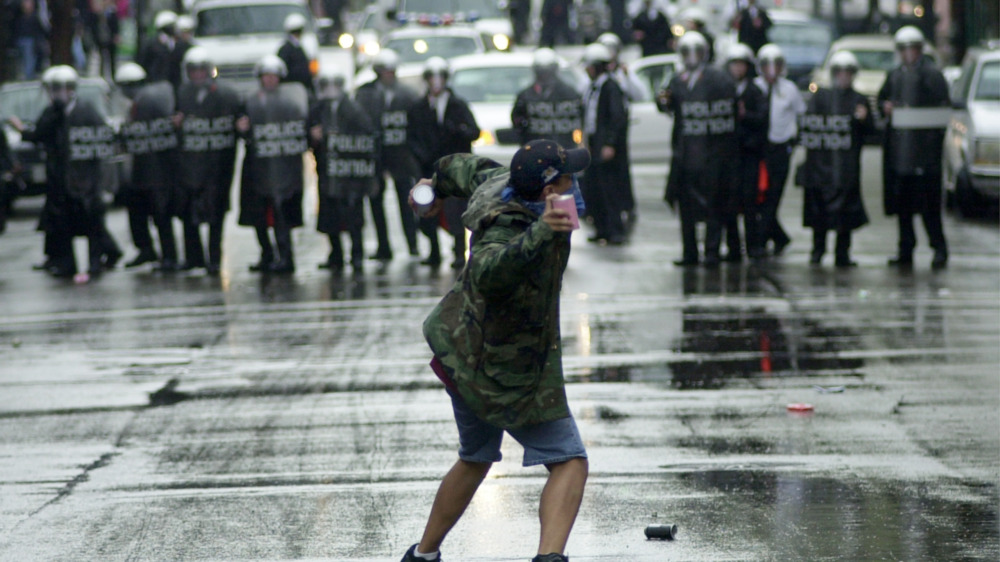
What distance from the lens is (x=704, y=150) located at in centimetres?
1451

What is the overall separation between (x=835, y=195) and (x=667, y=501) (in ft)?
26.5

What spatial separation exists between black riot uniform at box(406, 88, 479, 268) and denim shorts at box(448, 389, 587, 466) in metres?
9.15

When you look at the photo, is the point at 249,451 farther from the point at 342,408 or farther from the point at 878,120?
the point at 878,120

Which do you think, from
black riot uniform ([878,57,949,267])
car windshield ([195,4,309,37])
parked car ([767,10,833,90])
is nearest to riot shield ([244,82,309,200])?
black riot uniform ([878,57,949,267])

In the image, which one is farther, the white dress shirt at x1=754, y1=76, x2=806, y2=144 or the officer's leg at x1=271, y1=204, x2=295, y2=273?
the white dress shirt at x1=754, y1=76, x2=806, y2=144

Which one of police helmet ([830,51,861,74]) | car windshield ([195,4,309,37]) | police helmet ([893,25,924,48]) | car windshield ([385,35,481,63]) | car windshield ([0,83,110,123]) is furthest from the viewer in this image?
car windshield ([195,4,309,37])

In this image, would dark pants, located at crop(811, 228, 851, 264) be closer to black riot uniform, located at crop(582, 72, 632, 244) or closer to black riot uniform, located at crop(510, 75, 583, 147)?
black riot uniform, located at crop(582, 72, 632, 244)

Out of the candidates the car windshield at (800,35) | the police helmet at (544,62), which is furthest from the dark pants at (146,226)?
the car windshield at (800,35)

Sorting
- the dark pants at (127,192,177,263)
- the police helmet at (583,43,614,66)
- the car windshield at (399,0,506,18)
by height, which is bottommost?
the dark pants at (127,192,177,263)

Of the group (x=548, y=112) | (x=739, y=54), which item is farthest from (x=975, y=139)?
(x=548, y=112)

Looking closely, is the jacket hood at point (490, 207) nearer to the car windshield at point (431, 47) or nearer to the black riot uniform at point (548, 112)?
the black riot uniform at point (548, 112)

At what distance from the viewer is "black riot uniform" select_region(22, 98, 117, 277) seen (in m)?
15.1

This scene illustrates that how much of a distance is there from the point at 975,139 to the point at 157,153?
29.2ft

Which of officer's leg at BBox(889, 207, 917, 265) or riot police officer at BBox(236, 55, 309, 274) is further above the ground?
riot police officer at BBox(236, 55, 309, 274)
